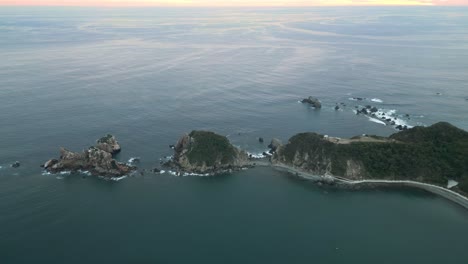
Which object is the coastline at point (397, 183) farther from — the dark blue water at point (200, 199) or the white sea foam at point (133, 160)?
the white sea foam at point (133, 160)

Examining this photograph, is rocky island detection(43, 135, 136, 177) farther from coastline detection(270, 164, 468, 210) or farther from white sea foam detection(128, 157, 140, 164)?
coastline detection(270, 164, 468, 210)

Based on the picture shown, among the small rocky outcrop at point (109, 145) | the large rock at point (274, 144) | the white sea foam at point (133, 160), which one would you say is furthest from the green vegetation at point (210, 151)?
the small rocky outcrop at point (109, 145)

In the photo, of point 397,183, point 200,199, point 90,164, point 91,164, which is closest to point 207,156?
point 200,199

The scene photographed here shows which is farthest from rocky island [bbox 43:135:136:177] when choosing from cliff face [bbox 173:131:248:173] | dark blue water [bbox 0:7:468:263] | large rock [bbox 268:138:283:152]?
large rock [bbox 268:138:283:152]

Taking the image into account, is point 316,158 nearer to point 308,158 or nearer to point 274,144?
point 308,158

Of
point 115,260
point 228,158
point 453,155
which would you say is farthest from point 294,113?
point 115,260
